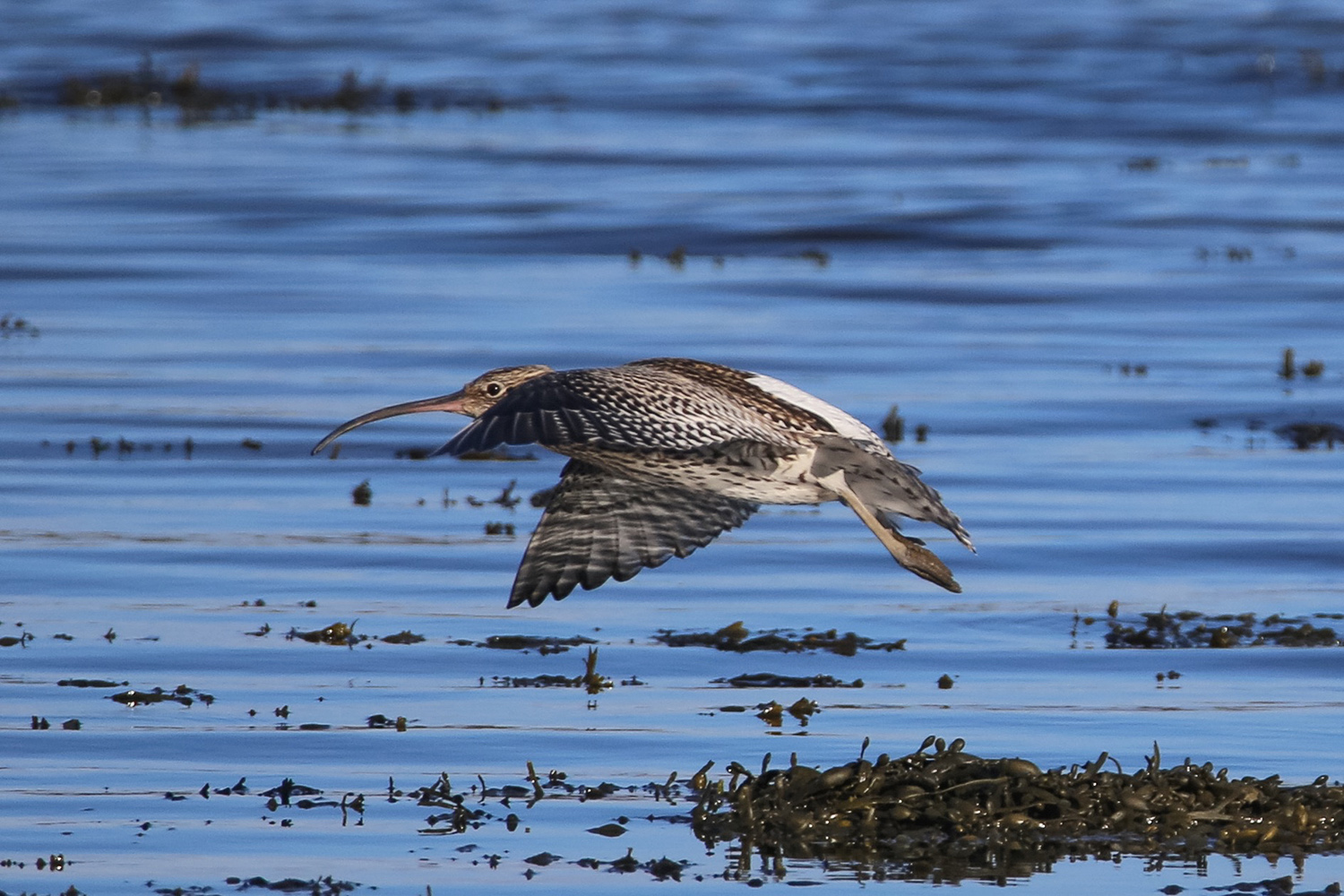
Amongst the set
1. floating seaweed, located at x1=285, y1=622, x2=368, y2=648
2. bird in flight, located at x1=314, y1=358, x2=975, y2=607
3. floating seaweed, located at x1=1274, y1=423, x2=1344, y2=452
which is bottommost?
floating seaweed, located at x1=285, y1=622, x2=368, y2=648

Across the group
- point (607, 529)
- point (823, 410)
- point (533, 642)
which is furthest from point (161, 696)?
point (823, 410)

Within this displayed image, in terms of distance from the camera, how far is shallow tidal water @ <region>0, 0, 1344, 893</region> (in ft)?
26.6

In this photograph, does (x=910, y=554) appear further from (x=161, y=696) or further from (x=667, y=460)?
(x=161, y=696)

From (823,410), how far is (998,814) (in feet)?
4.68

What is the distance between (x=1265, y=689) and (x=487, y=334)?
9.48 meters

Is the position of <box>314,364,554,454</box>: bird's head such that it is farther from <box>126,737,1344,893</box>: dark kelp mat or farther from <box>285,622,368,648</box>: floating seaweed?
<box>285,622,368,648</box>: floating seaweed

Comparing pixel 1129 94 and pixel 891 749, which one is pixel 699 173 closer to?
pixel 1129 94

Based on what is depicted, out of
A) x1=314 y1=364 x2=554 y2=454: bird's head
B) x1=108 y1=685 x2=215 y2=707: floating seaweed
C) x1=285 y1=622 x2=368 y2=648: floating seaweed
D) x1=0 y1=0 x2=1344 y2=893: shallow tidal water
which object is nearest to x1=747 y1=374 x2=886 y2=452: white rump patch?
x1=314 y1=364 x2=554 y2=454: bird's head

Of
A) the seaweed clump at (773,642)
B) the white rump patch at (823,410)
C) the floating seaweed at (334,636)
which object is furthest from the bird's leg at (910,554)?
the floating seaweed at (334,636)

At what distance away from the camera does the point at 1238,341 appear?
18750mm

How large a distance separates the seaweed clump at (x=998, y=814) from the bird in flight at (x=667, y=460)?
0.85 meters

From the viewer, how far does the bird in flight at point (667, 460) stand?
756 cm

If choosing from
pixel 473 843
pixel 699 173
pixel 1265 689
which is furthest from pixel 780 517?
pixel 699 173

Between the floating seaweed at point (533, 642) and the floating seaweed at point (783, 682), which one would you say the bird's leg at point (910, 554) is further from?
the floating seaweed at point (533, 642)
